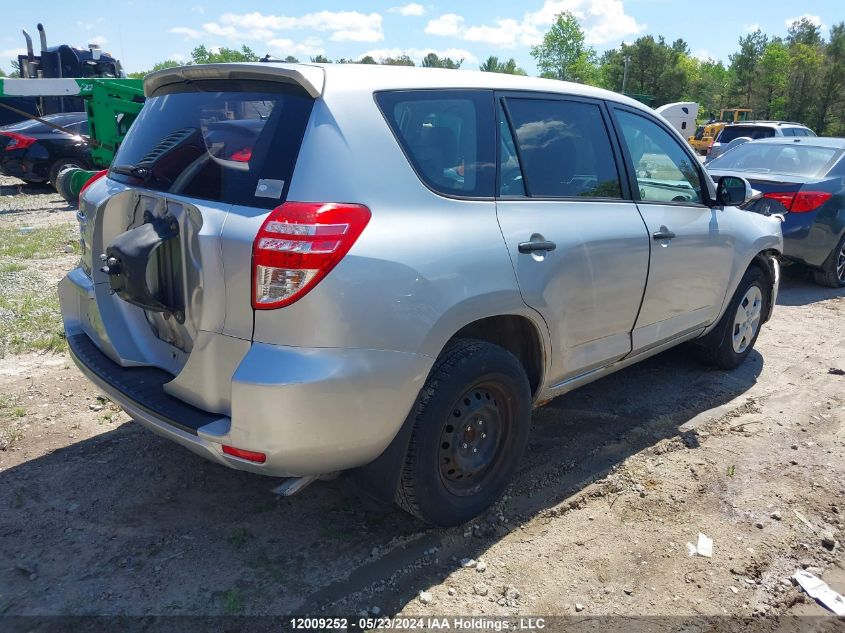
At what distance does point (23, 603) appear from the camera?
252 cm

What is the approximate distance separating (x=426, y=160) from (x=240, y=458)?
1366 mm

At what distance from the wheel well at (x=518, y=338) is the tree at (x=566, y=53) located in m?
58.6

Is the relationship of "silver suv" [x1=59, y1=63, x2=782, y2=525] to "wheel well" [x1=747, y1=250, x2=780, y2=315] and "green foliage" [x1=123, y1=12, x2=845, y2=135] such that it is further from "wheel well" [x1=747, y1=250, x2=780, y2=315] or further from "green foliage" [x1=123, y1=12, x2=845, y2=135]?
"green foliage" [x1=123, y1=12, x2=845, y2=135]

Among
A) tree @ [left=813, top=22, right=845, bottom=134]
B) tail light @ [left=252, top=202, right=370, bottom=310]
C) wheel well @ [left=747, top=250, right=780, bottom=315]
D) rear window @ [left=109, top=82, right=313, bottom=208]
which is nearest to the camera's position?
tail light @ [left=252, top=202, right=370, bottom=310]

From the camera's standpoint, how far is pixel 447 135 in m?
2.85

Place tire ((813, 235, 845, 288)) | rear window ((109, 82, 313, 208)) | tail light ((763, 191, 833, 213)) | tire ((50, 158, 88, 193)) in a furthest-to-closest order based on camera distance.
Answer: tire ((50, 158, 88, 193)) → tire ((813, 235, 845, 288)) → tail light ((763, 191, 833, 213)) → rear window ((109, 82, 313, 208))

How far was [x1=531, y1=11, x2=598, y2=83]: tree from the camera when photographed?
189 ft

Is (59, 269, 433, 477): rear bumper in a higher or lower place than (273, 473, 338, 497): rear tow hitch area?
higher

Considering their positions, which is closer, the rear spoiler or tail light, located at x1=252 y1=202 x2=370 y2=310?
tail light, located at x1=252 y1=202 x2=370 y2=310

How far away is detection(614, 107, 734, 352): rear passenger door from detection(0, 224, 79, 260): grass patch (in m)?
7.02

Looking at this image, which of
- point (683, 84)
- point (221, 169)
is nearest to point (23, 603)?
point (221, 169)

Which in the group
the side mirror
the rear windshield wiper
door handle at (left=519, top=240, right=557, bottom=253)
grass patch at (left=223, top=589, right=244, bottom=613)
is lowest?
grass patch at (left=223, top=589, right=244, bottom=613)

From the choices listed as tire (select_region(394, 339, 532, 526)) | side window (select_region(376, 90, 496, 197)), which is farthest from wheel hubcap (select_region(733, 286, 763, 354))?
side window (select_region(376, 90, 496, 197))

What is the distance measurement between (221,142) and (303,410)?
1155mm
